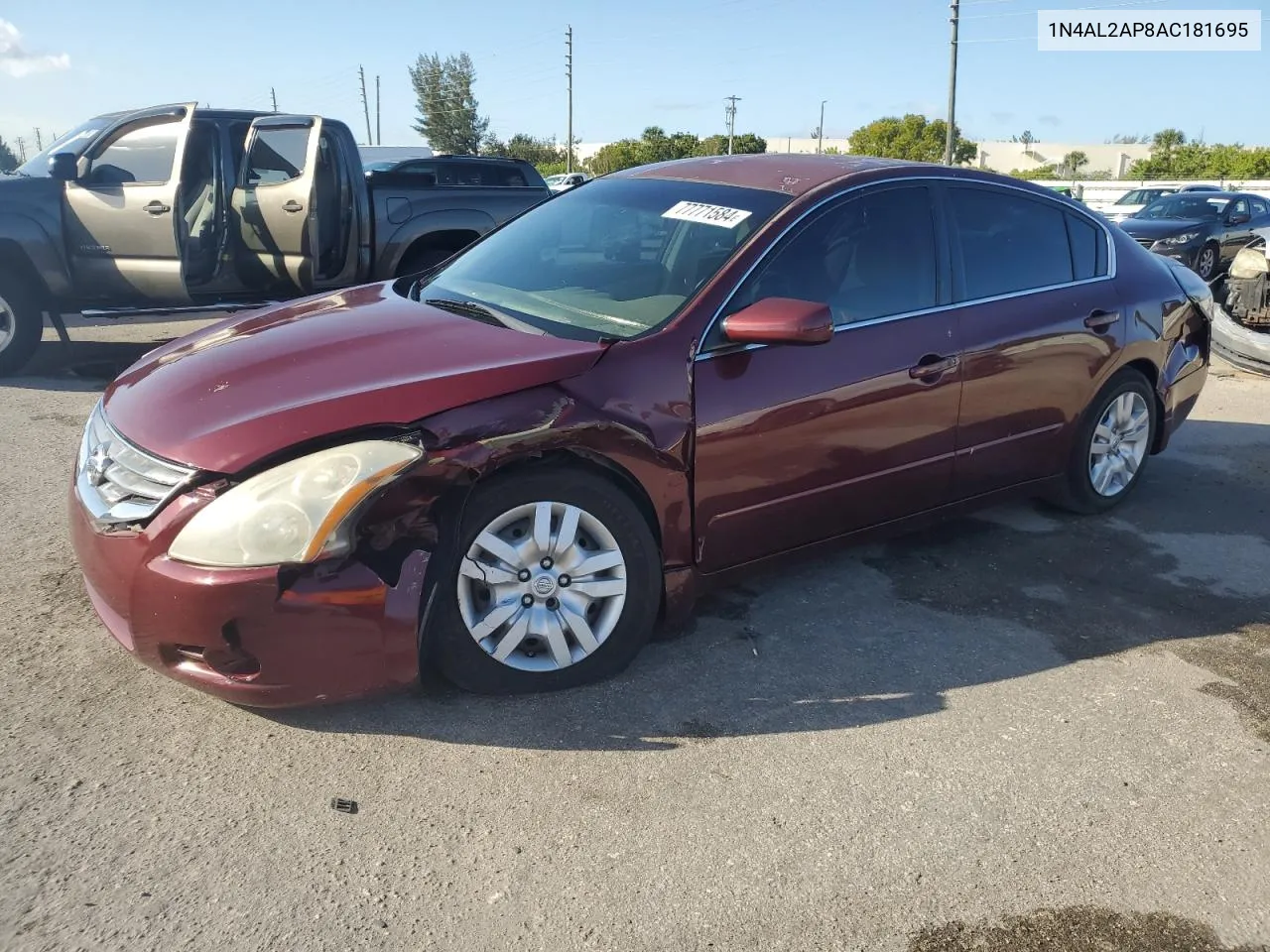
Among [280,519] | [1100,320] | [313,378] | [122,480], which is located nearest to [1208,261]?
[1100,320]

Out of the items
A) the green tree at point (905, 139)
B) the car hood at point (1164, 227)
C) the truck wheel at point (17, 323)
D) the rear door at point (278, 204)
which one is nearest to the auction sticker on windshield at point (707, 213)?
the rear door at point (278, 204)

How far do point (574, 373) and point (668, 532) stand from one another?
613 millimetres

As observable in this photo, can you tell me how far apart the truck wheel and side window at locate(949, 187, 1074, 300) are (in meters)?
6.72

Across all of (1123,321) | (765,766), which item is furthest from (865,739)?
(1123,321)

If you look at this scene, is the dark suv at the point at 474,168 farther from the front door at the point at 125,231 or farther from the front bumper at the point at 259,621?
the front bumper at the point at 259,621

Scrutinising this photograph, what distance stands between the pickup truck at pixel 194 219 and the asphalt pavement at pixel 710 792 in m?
4.31

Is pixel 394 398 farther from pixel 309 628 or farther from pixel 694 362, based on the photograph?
pixel 694 362

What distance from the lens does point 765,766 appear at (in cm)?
282

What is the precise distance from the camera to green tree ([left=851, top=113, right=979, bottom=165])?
5542 centimetres

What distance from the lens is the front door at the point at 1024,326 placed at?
13.4ft

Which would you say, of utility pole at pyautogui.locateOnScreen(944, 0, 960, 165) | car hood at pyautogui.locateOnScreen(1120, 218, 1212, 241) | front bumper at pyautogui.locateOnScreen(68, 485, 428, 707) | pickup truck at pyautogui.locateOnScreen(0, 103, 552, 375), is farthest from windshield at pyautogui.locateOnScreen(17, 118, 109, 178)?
utility pole at pyautogui.locateOnScreen(944, 0, 960, 165)

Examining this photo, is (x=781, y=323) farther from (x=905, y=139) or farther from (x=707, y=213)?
(x=905, y=139)

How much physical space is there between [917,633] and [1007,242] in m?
1.80

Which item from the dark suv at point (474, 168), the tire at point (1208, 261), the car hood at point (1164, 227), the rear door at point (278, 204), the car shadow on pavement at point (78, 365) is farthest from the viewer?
the tire at point (1208, 261)
